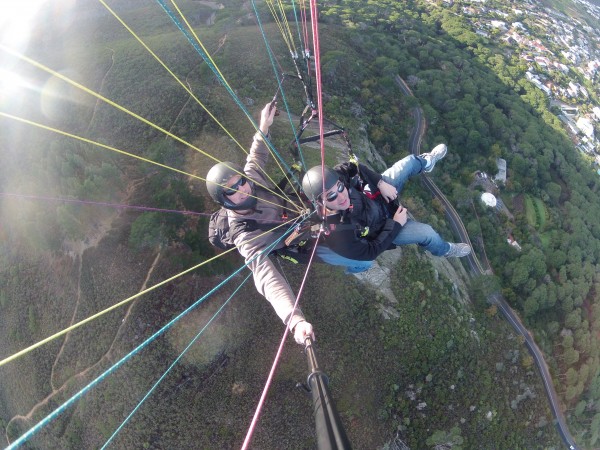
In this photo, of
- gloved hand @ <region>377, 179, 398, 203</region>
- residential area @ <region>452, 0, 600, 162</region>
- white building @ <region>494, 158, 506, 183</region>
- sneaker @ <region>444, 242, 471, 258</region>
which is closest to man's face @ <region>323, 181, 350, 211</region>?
gloved hand @ <region>377, 179, 398, 203</region>

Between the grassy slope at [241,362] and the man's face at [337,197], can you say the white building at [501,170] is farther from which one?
the man's face at [337,197]

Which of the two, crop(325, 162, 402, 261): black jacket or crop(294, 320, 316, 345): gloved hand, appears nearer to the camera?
crop(294, 320, 316, 345): gloved hand

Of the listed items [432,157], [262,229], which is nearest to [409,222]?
[432,157]

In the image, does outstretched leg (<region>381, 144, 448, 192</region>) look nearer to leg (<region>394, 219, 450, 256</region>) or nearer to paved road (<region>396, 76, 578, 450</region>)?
leg (<region>394, 219, 450, 256</region>)

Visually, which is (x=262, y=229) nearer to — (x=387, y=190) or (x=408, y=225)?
(x=387, y=190)

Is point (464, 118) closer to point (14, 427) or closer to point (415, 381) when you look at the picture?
point (415, 381)

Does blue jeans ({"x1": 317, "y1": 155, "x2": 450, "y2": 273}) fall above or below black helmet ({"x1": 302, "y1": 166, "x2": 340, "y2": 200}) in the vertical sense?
below
